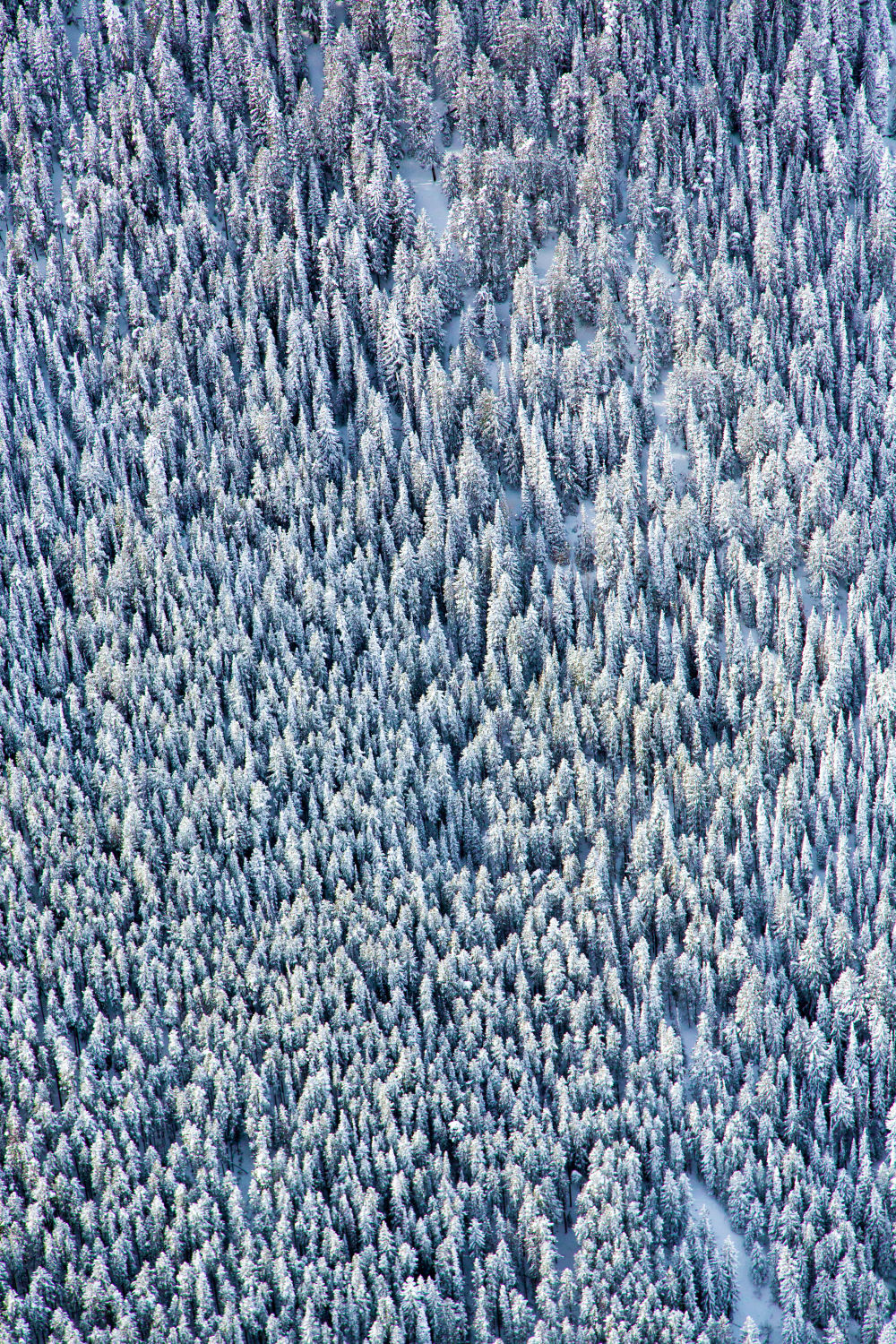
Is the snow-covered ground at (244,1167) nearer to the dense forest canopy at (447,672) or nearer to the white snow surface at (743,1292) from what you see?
the dense forest canopy at (447,672)

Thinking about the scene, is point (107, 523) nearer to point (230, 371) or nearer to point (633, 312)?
point (230, 371)

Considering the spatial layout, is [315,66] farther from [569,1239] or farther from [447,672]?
[569,1239]

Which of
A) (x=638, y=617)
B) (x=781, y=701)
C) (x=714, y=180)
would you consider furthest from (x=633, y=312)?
(x=781, y=701)

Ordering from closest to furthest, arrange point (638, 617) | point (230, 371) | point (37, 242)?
1. point (638, 617)
2. point (230, 371)
3. point (37, 242)

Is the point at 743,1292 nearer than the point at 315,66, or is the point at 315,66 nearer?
the point at 743,1292

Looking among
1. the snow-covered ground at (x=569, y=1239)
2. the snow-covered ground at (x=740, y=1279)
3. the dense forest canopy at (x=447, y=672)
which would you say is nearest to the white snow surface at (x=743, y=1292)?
the snow-covered ground at (x=740, y=1279)

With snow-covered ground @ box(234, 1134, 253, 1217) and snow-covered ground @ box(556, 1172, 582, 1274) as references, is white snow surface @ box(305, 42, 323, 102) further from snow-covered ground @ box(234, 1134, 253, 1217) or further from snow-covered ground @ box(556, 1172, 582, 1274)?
snow-covered ground @ box(556, 1172, 582, 1274)

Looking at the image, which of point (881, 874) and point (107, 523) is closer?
point (881, 874)

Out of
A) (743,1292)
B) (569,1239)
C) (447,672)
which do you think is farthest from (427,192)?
(743,1292)

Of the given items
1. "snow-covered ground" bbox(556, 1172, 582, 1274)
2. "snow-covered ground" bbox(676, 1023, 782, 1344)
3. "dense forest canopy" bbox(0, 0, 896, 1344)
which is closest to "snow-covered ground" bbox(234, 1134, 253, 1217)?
"dense forest canopy" bbox(0, 0, 896, 1344)
